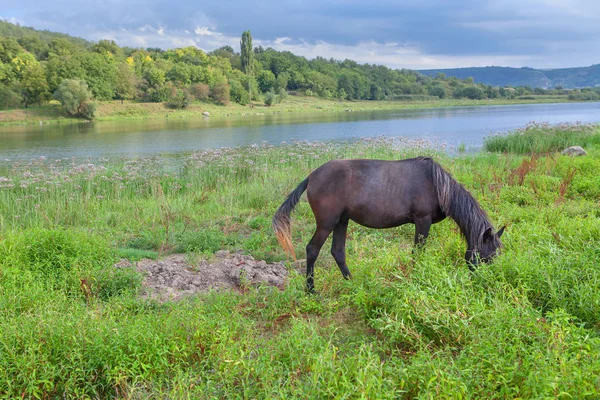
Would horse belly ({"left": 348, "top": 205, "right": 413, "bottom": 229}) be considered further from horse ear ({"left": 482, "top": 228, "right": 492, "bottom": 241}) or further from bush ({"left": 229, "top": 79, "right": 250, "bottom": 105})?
bush ({"left": 229, "top": 79, "right": 250, "bottom": 105})

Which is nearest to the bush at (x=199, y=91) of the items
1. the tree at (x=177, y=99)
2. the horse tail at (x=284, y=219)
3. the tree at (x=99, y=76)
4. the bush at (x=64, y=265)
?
the tree at (x=177, y=99)

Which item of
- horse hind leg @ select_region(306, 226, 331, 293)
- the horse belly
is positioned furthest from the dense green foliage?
the horse belly

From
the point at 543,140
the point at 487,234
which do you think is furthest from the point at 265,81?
the point at 487,234

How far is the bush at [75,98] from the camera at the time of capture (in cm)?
4759

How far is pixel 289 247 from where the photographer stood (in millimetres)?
5133

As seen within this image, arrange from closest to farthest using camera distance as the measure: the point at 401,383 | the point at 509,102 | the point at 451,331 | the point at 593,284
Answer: the point at 401,383 < the point at 451,331 < the point at 593,284 < the point at 509,102

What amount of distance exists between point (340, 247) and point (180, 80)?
69466 millimetres

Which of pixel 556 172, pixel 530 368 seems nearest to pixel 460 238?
pixel 530 368

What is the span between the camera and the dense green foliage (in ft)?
178

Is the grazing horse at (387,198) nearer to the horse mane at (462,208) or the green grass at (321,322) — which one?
the horse mane at (462,208)

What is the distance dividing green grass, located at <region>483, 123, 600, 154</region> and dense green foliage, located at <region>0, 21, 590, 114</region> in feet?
167

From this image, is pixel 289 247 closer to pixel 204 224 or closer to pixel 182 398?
pixel 182 398

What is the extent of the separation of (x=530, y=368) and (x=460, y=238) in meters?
2.67

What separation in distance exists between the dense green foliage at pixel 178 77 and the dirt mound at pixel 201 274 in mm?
55044
